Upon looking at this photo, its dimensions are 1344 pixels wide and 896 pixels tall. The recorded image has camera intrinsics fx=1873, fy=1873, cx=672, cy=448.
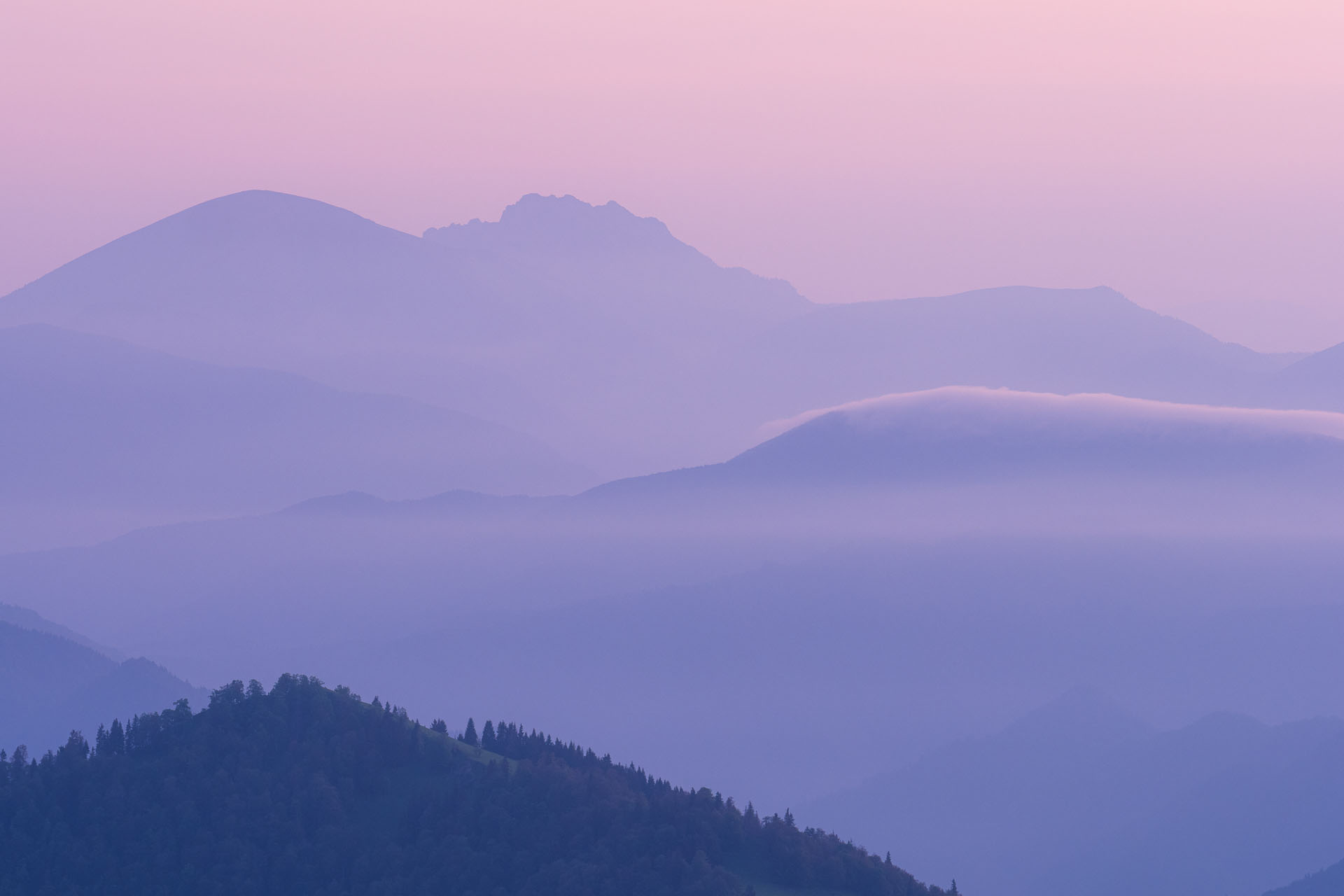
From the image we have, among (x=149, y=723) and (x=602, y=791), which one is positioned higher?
(x=149, y=723)

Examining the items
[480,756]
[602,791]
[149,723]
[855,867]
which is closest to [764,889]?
[855,867]

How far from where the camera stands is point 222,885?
144250mm

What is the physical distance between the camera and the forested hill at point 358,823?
5477 inches

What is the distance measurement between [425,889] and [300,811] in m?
13.2

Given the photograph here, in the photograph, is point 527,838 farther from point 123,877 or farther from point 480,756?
point 123,877

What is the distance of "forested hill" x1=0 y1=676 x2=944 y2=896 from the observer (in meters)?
139

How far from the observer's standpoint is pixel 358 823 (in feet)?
477

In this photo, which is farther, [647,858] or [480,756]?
[480,756]

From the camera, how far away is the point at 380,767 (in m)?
147

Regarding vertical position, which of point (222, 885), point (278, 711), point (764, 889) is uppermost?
point (278, 711)

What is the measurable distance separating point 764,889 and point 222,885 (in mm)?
42139

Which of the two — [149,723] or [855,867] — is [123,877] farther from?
[855,867]

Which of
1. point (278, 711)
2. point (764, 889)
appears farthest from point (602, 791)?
point (278, 711)

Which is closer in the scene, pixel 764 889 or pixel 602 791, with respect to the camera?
pixel 764 889
